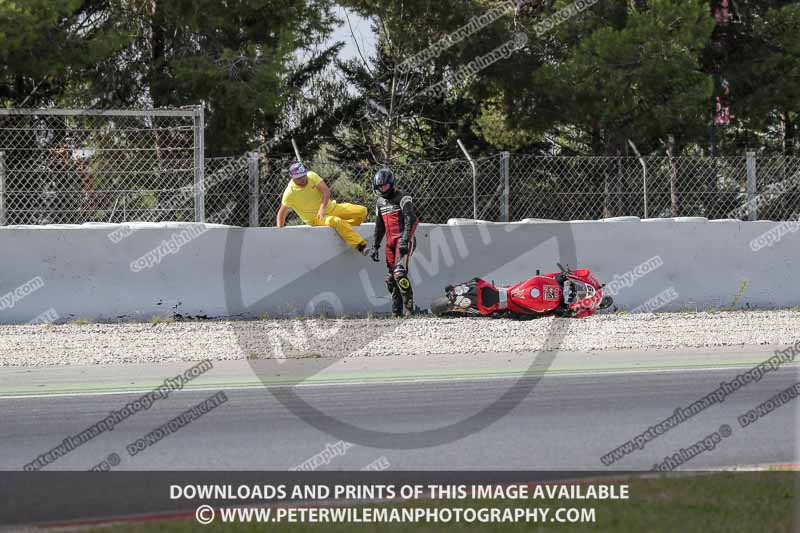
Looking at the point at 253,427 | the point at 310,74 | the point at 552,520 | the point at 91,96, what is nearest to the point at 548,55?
the point at 310,74

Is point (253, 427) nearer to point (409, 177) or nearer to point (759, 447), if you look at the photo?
point (759, 447)

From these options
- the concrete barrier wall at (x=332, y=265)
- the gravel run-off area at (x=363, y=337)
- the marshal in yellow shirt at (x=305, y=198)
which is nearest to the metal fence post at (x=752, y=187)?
→ the concrete barrier wall at (x=332, y=265)

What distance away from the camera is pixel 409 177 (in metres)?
13.9

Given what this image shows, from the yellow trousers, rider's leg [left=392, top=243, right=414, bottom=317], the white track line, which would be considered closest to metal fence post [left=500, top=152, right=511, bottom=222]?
rider's leg [left=392, top=243, right=414, bottom=317]

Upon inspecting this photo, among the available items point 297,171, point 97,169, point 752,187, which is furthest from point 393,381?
point 752,187

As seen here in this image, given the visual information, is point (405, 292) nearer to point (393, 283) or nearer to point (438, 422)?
point (393, 283)

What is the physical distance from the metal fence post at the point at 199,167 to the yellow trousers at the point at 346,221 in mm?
1351

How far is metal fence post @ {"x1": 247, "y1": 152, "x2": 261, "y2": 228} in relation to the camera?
12.7 m

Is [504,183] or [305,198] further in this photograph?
[504,183]

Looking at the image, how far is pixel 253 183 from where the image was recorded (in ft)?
41.9

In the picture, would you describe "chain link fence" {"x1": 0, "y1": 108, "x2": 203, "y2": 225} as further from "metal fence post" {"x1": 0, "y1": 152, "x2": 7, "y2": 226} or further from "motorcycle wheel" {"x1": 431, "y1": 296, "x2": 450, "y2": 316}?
"motorcycle wheel" {"x1": 431, "y1": 296, "x2": 450, "y2": 316}

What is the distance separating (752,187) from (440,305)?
4719 mm

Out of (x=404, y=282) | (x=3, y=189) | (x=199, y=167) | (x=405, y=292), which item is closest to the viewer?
(x=404, y=282)

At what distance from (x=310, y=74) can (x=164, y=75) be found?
165 inches
